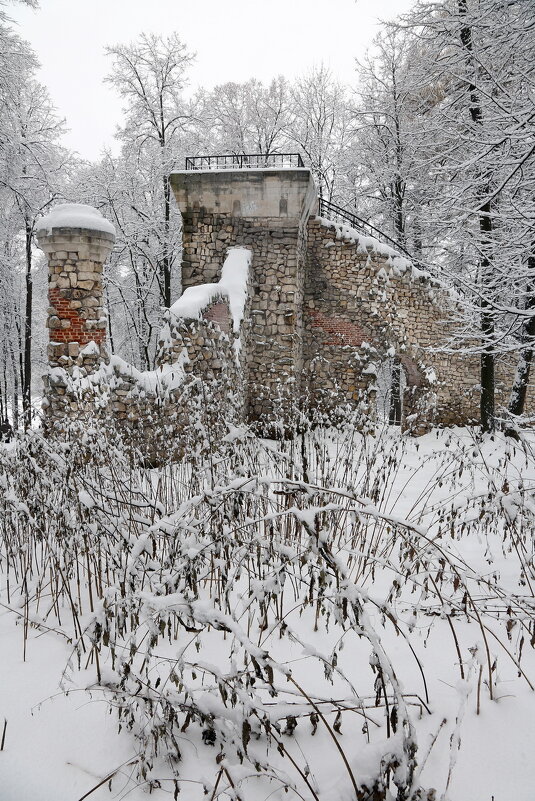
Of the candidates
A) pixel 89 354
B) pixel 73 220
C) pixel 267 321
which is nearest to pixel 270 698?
pixel 89 354

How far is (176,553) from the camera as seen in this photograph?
201cm

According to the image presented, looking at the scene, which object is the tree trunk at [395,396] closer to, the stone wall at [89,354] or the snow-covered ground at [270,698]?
the stone wall at [89,354]

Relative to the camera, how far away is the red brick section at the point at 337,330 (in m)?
11.2

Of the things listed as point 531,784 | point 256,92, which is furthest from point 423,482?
point 256,92

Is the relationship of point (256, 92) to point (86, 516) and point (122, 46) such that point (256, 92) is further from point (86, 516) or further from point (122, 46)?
point (86, 516)

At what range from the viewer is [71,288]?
22.3 ft

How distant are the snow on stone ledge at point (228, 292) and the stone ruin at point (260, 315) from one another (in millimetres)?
28

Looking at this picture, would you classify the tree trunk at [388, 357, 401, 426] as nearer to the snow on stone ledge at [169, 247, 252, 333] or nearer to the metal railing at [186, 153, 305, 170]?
the metal railing at [186, 153, 305, 170]

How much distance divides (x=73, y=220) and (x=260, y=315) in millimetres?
4251

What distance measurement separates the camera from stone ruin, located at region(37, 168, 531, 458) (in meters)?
6.78

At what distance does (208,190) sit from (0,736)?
383 inches

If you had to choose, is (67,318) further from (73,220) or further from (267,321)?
(267,321)

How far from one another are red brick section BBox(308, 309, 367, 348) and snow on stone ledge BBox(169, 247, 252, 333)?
2.22 metres

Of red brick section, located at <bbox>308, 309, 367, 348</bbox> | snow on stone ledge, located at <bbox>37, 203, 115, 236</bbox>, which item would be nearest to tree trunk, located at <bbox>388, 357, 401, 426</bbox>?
red brick section, located at <bbox>308, 309, 367, 348</bbox>
